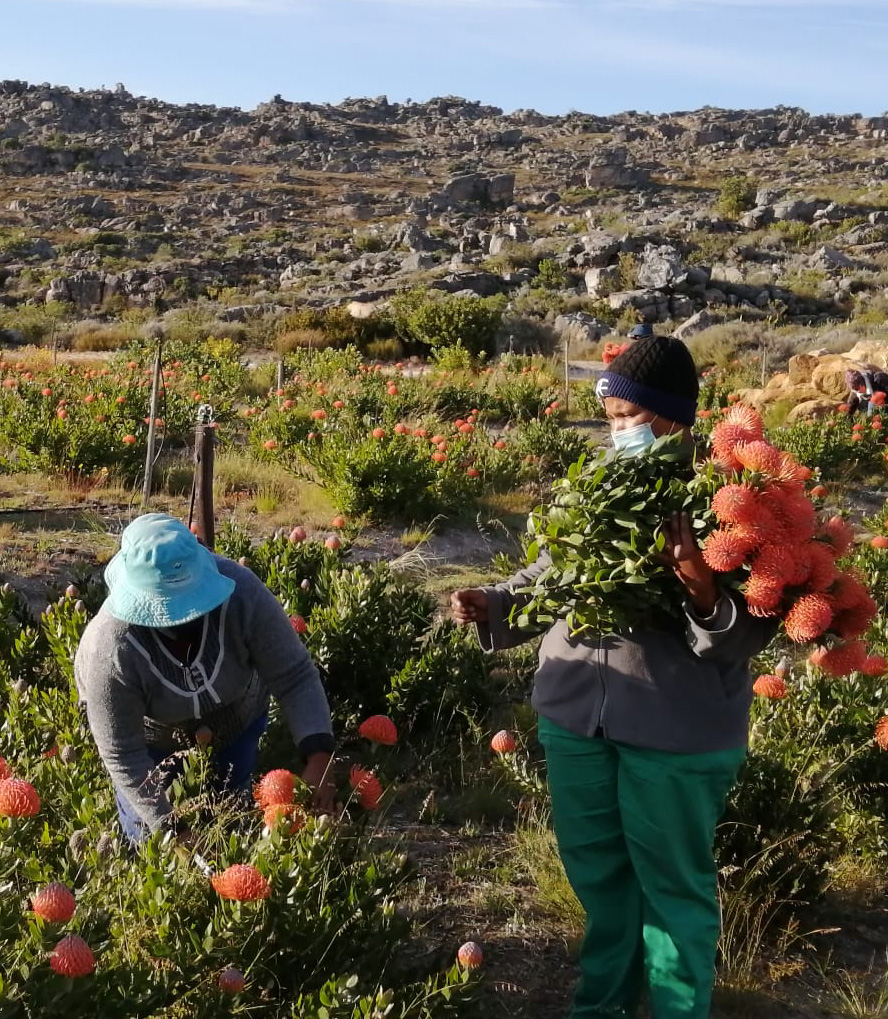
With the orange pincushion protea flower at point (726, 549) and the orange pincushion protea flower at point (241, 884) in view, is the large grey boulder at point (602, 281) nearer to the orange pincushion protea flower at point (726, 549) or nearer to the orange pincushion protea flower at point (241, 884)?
the orange pincushion protea flower at point (726, 549)

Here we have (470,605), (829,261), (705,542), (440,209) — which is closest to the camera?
(705,542)

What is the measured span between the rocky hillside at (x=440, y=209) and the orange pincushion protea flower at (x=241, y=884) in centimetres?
1863

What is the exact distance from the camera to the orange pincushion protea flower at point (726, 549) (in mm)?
1834

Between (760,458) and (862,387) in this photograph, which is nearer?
(760,458)

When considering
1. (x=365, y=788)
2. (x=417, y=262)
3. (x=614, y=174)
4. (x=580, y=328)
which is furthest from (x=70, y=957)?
(x=614, y=174)

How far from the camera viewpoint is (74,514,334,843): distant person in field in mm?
2486

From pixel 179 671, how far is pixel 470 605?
771 millimetres

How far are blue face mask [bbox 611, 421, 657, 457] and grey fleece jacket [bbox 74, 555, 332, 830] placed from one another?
3.41 feet

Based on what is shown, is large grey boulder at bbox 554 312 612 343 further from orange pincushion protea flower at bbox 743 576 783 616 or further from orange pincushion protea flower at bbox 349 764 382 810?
orange pincushion protea flower at bbox 743 576 783 616

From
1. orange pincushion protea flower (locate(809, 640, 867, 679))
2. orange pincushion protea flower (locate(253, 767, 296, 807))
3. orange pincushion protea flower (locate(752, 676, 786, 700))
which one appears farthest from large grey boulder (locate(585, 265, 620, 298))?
orange pincushion protea flower (locate(253, 767, 296, 807))

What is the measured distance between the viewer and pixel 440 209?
4619 cm

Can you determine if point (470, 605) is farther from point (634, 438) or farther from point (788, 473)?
point (788, 473)

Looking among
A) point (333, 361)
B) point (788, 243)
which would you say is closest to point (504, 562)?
point (333, 361)

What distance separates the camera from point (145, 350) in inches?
599
